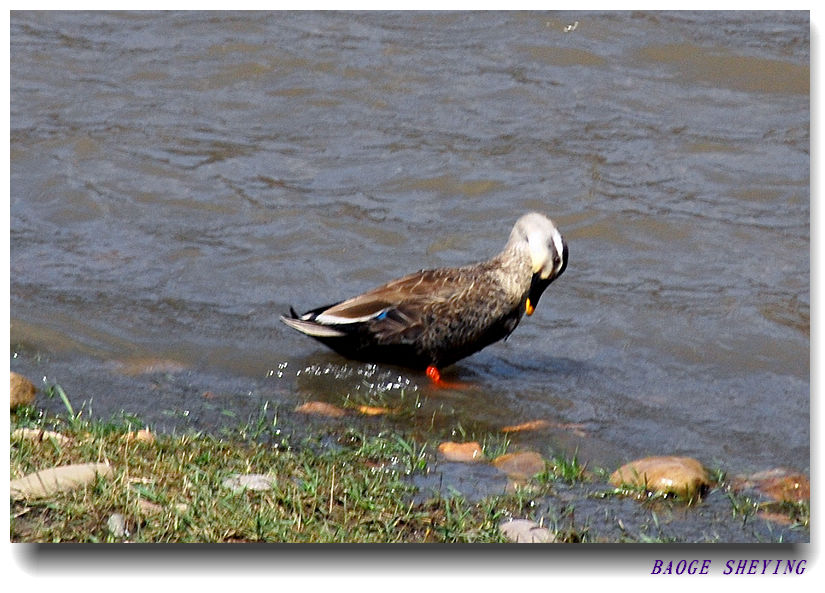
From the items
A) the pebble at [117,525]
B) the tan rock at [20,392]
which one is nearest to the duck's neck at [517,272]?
the tan rock at [20,392]

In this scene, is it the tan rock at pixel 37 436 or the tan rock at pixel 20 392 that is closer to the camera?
the tan rock at pixel 37 436

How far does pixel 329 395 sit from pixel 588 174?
13.7ft

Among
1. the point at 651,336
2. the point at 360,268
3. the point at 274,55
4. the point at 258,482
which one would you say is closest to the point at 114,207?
the point at 360,268

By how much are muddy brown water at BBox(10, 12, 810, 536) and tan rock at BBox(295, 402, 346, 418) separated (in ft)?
0.28

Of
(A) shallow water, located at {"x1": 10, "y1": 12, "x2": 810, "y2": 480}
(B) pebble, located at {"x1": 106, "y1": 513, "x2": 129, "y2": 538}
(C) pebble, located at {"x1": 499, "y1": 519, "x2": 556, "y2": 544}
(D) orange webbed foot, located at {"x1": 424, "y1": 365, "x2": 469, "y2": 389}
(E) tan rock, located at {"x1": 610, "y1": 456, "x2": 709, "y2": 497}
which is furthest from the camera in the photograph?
(D) orange webbed foot, located at {"x1": 424, "y1": 365, "x2": 469, "y2": 389}

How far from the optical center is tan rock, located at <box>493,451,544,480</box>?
4.73 m

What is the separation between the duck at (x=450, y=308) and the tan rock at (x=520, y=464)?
134 centimetres

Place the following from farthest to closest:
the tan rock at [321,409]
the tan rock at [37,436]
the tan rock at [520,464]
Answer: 1. the tan rock at [321,409]
2. the tan rock at [520,464]
3. the tan rock at [37,436]

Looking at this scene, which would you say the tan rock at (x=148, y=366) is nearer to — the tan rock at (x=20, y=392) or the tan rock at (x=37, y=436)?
the tan rock at (x=20, y=392)

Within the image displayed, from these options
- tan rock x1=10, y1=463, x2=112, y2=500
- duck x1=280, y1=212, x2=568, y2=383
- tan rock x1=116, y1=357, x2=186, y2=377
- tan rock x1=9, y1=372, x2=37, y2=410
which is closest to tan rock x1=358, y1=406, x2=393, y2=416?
duck x1=280, y1=212, x2=568, y2=383

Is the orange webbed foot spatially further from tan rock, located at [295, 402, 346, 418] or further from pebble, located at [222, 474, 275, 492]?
pebble, located at [222, 474, 275, 492]

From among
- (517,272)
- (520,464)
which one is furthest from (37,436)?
(517,272)

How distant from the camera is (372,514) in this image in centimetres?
401

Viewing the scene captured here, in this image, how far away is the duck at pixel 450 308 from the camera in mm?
6211
